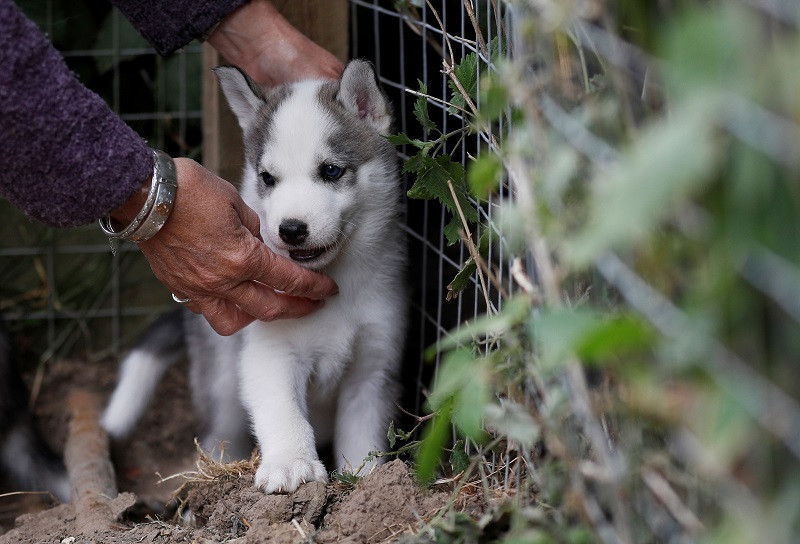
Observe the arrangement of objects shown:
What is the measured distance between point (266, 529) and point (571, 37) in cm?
133

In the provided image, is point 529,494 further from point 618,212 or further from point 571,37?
point 618,212

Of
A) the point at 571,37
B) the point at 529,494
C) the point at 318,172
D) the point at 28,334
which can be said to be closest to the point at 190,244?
the point at 318,172

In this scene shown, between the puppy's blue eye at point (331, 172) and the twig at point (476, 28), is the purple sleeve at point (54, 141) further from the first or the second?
the twig at point (476, 28)

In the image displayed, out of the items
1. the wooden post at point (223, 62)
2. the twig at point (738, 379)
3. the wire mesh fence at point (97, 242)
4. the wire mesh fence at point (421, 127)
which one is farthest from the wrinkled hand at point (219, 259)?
the twig at point (738, 379)

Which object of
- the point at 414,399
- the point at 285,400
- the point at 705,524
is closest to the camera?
the point at 705,524

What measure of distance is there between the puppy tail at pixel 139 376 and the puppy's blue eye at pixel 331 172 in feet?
3.60

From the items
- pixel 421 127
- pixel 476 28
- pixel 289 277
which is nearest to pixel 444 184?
pixel 476 28

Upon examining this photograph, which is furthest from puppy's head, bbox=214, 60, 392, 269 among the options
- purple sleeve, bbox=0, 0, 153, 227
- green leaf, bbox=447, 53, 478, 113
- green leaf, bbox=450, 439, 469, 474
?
green leaf, bbox=450, 439, 469, 474

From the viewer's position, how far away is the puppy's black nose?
2655 millimetres

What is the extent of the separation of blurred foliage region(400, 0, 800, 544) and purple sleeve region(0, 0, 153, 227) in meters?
1.04

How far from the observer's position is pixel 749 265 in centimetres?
99

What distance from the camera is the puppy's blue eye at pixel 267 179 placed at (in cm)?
294

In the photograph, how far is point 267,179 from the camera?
117 inches

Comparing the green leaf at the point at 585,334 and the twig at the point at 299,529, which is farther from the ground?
the green leaf at the point at 585,334
